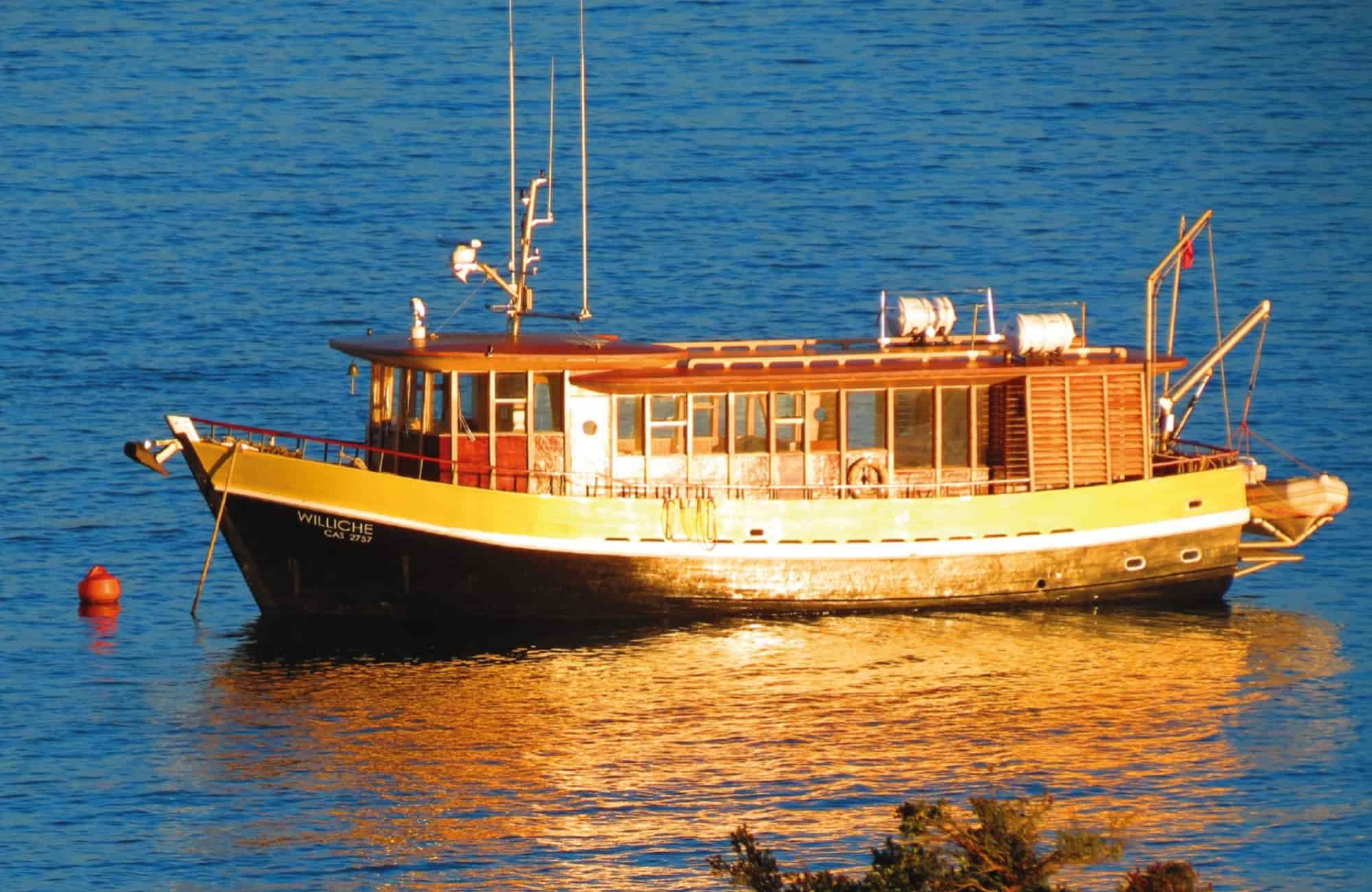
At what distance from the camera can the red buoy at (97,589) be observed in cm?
4747

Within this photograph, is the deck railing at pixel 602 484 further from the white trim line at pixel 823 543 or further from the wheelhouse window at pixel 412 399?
the white trim line at pixel 823 543

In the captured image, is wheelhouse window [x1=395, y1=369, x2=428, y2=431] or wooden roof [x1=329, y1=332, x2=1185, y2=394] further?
wheelhouse window [x1=395, y1=369, x2=428, y2=431]

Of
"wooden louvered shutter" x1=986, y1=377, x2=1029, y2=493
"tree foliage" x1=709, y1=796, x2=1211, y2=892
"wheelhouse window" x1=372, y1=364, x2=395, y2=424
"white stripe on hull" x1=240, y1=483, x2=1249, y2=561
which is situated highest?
"wheelhouse window" x1=372, y1=364, x2=395, y2=424

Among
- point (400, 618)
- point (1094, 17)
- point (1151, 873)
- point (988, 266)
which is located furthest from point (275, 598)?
point (1094, 17)

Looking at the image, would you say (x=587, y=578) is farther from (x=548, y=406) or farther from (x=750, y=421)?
(x=750, y=421)

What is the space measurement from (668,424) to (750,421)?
5.07 ft

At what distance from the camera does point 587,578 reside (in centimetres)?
4469

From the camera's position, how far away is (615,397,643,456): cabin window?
149 ft

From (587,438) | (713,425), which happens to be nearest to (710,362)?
(713,425)

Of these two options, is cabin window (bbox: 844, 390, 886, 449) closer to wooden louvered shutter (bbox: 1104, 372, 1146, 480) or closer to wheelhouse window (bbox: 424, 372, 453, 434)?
wooden louvered shutter (bbox: 1104, 372, 1146, 480)

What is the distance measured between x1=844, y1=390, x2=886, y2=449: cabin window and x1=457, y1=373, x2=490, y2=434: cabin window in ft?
20.5

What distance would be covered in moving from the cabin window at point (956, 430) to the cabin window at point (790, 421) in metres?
2.50

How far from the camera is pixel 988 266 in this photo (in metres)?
84.0

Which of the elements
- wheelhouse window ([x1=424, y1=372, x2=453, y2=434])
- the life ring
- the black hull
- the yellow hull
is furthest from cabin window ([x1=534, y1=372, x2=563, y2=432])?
the life ring
